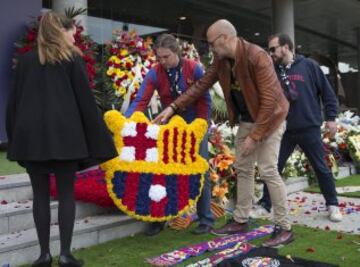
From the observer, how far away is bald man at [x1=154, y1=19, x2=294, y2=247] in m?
3.86

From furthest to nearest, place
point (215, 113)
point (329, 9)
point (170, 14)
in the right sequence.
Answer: point (329, 9), point (170, 14), point (215, 113)

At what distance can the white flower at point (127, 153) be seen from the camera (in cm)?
413

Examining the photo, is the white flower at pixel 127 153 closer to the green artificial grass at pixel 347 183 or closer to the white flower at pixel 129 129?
the white flower at pixel 129 129

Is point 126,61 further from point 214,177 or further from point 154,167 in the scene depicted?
point 154,167

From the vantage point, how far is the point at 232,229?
439 centimetres

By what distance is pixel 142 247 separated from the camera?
4074 mm

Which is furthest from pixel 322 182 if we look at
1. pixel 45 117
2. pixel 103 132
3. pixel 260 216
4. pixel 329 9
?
pixel 329 9

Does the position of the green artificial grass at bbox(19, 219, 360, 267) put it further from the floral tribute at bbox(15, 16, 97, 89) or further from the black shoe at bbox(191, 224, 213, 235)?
the floral tribute at bbox(15, 16, 97, 89)

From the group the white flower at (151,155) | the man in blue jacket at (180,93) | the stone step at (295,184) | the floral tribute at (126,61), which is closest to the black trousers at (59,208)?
the white flower at (151,155)

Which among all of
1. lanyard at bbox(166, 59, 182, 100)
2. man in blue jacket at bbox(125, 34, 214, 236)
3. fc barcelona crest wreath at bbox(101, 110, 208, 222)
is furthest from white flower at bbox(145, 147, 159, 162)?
lanyard at bbox(166, 59, 182, 100)

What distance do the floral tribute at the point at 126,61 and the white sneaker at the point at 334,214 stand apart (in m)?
3.28

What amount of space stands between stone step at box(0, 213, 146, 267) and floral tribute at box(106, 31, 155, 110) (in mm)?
2977

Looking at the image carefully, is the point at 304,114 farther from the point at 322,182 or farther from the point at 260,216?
the point at 260,216

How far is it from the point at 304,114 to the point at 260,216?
1110 millimetres
